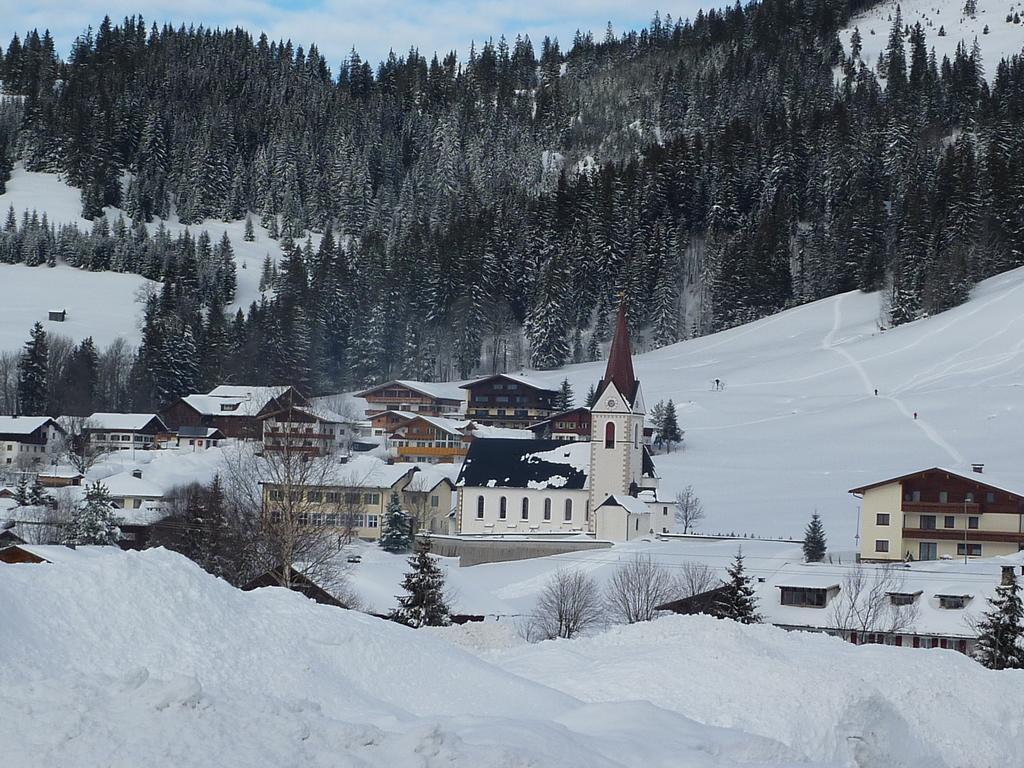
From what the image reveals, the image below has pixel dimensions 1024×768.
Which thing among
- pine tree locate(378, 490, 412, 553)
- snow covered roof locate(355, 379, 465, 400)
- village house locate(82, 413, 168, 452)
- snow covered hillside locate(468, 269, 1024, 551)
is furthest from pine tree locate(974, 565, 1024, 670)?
village house locate(82, 413, 168, 452)

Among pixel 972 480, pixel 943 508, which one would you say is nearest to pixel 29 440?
pixel 943 508

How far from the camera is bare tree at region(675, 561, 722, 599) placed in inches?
1535

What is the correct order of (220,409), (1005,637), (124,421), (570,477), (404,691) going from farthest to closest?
(220,409) → (124,421) → (570,477) → (1005,637) → (404,691)

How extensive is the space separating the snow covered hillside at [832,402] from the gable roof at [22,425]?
34284 millimetres

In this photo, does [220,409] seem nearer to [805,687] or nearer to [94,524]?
[94,524]

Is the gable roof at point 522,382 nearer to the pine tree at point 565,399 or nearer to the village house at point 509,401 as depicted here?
the village house at point 509,401

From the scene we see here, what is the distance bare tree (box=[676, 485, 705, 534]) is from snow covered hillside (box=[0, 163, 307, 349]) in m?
64.7

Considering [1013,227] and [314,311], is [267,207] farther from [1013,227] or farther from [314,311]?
[1013,227]

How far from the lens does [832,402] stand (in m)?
71.9

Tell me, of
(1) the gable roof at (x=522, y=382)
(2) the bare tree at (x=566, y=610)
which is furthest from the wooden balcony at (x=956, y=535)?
(1) the gable roof at (x=522, y=382)

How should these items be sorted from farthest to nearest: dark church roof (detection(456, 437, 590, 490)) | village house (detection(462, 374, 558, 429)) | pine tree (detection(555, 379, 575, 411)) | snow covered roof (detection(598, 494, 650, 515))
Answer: village house (detection(462, 374, 558, 429)) < pine tree (detection(555, 379, 575, 411)) < dark church roof (detection(456, 437, 590, 490)) < snow covered roof (detection(598, 494, 650, 515))

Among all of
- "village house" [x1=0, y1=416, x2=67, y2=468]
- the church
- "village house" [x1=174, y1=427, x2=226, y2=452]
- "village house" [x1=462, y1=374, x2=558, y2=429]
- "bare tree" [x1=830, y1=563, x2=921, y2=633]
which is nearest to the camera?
"bare tree" [x1=830, y1=563, x2=921, y2=633]

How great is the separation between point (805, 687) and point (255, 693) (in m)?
6.86

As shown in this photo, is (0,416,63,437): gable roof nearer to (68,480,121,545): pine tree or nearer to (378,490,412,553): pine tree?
(378,490,412,553): pine tree
